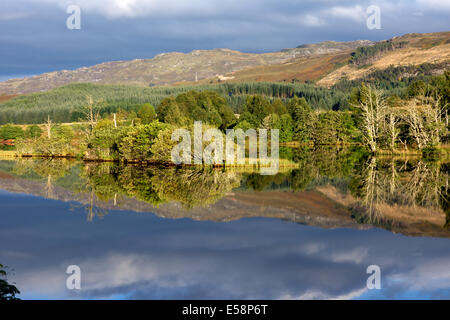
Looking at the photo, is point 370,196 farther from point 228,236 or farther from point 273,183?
point 228,236

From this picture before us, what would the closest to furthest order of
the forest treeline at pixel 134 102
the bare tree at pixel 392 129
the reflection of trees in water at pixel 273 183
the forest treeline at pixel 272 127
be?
the reflection of trees in water at pixel 273 183
the forest treeline at pixel 272 127
the bare tree at pixel 392 129
the forest treeline at pixel 134 102

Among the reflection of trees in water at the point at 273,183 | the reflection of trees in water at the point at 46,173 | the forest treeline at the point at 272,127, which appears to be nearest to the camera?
the reflection of trees in water at the point at 273,183

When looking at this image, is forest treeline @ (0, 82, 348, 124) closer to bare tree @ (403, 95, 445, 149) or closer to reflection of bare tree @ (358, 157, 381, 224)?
bare tree @ (403, 95, 445, 149)

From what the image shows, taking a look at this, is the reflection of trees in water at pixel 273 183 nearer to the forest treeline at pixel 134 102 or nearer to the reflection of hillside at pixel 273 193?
the reflection of hillside at pixel 273 193

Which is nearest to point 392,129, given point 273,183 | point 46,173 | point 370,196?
point 273,183

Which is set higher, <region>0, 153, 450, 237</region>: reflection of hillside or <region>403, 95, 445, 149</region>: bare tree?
<region>403, 95, 445, 149</region>: bare tree

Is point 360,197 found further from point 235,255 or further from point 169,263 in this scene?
point 169,263

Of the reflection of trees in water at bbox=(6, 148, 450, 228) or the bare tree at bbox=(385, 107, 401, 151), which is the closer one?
the reflection of trees in water at bbox=(6, 148, 450, 228)

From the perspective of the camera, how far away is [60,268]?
14945 mm

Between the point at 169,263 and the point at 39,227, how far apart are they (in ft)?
28.6

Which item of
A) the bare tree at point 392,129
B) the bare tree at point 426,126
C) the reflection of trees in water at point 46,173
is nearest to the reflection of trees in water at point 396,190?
the bare tree at point 426,126

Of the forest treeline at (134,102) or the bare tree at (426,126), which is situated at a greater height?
the forest treeline at (134,102)

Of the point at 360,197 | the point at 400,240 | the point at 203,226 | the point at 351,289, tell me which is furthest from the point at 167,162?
the point at 351,289

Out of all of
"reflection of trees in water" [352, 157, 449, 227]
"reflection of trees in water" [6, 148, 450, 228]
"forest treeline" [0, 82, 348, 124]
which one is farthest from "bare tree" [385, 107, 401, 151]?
"forest treeline" [0, 82, 348, 124]
